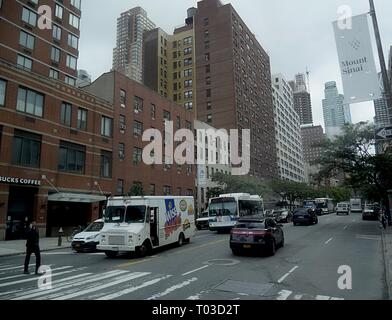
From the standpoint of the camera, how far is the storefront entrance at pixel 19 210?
2731cm

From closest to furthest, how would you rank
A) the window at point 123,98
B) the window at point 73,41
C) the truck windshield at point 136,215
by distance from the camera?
Result: the truck windshield at point 136,215 → the window at point 123,98 → the window at point 73,41

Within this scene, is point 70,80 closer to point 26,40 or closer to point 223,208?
point 26,40

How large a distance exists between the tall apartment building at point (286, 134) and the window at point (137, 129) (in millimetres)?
77960

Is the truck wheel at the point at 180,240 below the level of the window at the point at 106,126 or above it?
below

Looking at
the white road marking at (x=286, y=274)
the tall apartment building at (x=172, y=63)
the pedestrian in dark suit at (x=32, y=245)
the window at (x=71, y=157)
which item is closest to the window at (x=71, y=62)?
the window at (x=71, y=157)

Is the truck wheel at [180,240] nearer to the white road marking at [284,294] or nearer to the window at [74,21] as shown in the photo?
the white road marking at [284,294]

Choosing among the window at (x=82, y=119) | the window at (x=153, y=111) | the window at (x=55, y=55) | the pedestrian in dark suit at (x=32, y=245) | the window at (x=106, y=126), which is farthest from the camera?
the window at (x=55, y=55)

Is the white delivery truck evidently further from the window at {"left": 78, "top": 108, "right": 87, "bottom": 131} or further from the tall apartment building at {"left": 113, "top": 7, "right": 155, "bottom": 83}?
the tall apartment building at {"left": 113, "top": 7, "right": 155, "bottom": 83}

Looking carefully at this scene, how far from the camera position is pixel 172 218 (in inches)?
759

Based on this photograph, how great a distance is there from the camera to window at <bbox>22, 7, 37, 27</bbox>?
4291 cm

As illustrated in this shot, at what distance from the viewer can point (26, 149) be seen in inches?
1128

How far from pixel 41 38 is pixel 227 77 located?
47.2 m

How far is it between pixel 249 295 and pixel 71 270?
7.23 metres
